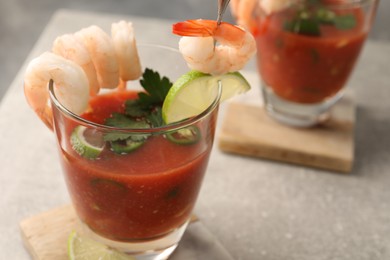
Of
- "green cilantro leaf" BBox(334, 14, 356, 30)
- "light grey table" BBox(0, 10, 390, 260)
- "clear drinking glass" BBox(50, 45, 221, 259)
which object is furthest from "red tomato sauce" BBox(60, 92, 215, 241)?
"green cilantro leaf" BBox(334, 14, 356, 30)

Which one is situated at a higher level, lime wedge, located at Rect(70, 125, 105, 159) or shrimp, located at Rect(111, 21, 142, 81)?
shrimp, located at Rect(111, 21, 142, 81)

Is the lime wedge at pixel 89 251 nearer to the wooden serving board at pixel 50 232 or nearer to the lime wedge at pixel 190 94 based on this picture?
the wooden serving board at pixel 50 232

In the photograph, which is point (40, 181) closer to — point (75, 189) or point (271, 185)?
point (75, 189)

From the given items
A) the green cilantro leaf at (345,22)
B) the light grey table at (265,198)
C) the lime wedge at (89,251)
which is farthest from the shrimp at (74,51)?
the green cilantro leaf at (345,22)

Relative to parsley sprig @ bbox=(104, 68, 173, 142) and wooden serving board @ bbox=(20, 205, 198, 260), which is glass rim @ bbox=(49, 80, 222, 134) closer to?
parsley sprig @ bbox=(104, 68, 173, 142)

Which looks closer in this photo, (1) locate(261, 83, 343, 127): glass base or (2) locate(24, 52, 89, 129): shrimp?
(2) locate(24, 52, 89, 129): shrimp

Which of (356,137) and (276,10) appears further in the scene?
(356,137)

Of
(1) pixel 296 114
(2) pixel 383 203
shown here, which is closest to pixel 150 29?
(1) pixel 296 114
